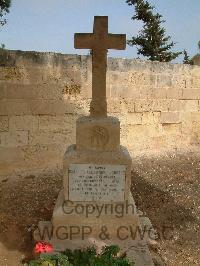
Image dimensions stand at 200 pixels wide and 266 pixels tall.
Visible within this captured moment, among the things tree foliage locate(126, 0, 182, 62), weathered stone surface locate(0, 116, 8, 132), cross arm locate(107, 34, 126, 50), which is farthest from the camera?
tree foliage locate(126, 0, 182, 62)

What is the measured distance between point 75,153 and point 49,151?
111 inches

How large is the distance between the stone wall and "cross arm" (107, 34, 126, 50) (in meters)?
2.53

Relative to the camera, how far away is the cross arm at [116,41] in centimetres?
380

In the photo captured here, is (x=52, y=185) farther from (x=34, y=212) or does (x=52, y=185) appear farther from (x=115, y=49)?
(x=115, y=49)

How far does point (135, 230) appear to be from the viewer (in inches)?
149

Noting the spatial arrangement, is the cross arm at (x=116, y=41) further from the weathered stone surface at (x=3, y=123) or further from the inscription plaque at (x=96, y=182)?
the weathered stone surface at (x=3, y=123)

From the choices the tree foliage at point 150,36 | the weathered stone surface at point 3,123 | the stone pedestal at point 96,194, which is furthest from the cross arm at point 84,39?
the tree foliage at point 150,36

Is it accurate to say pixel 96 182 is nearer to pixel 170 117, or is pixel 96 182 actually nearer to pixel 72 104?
pixel 72 104

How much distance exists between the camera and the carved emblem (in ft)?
12.1

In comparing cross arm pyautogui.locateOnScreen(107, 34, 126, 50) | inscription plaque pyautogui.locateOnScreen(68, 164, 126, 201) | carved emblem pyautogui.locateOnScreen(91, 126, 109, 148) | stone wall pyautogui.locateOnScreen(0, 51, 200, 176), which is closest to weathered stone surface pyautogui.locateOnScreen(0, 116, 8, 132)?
stone wall pyautogui.locateOnScreen(0, 51, 200, 176)

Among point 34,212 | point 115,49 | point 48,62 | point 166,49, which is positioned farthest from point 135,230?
point 166,49

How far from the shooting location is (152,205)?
4895 mm

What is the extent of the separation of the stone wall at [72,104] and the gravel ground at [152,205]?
504 mm

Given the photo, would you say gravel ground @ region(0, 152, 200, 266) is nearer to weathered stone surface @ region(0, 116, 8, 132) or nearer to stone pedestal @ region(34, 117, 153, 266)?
stone pedestal @ region(34, 117, 153, 266)
